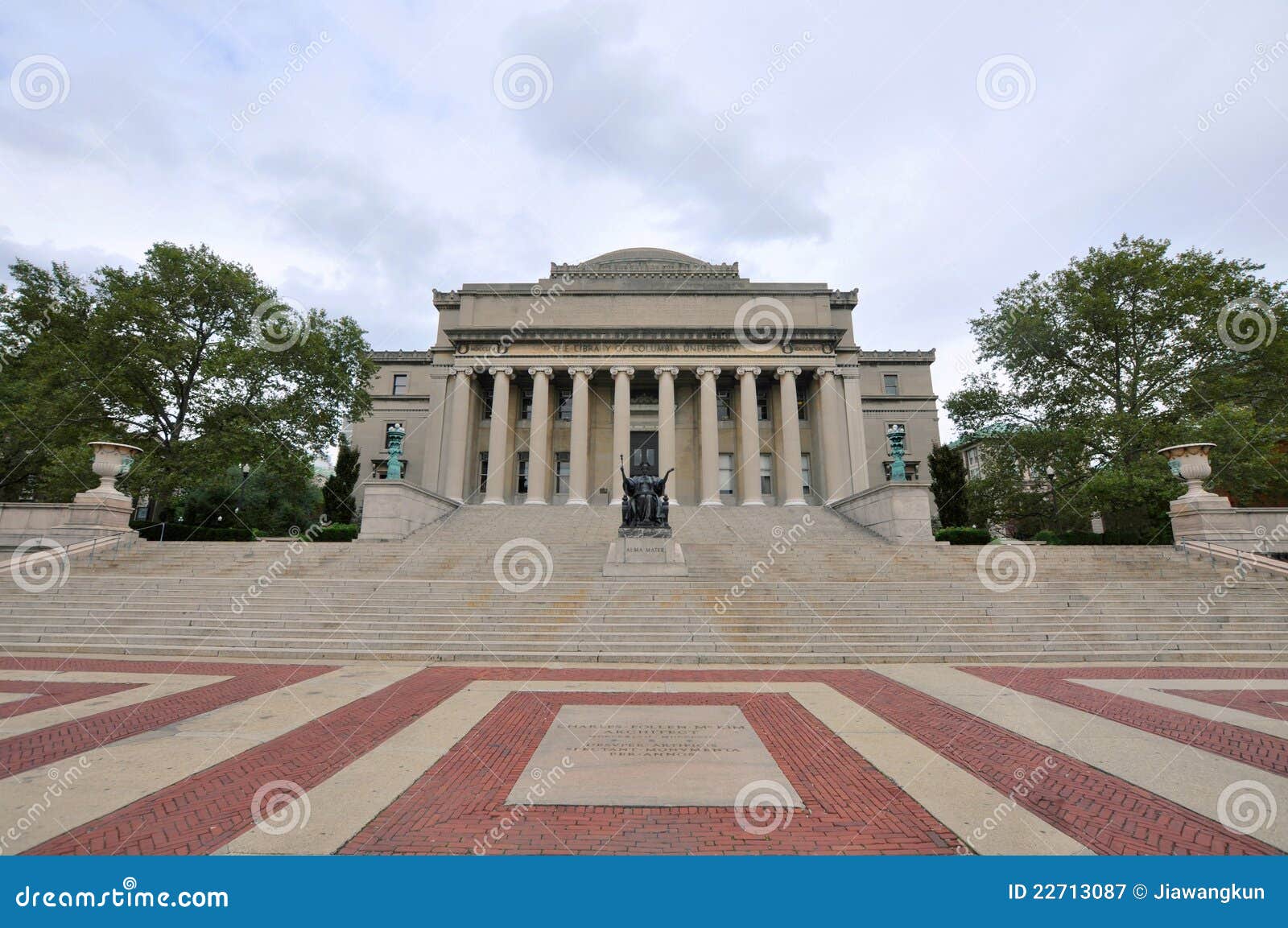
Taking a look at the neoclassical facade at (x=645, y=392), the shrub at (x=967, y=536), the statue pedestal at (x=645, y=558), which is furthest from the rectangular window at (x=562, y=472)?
the shrub at (x=967, y=536)

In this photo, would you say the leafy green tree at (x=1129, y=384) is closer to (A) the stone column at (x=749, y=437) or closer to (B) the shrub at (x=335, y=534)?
(A) the stone column at (x=749, y=437)

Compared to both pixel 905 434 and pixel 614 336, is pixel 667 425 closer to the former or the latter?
pixel 614 336

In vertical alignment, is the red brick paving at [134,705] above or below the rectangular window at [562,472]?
below

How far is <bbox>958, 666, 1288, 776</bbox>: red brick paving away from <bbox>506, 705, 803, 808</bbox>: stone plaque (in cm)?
425

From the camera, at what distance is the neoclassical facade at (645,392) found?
33.6m

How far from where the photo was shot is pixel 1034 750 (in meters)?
5.19

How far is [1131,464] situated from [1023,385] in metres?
6.60

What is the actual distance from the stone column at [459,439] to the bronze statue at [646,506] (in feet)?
62.5

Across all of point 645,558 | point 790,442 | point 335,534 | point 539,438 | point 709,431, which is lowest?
point 645,558

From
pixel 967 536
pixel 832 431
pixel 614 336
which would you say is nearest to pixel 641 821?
pixel 967 536

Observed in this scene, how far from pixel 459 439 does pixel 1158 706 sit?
32.5 m

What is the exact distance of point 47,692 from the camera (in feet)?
23.7

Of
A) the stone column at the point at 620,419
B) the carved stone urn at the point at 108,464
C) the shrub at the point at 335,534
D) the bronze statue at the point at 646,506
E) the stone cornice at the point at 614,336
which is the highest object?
the stone cornice at the point at 614,336

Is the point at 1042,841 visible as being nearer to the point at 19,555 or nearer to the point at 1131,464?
the point at 19,555
